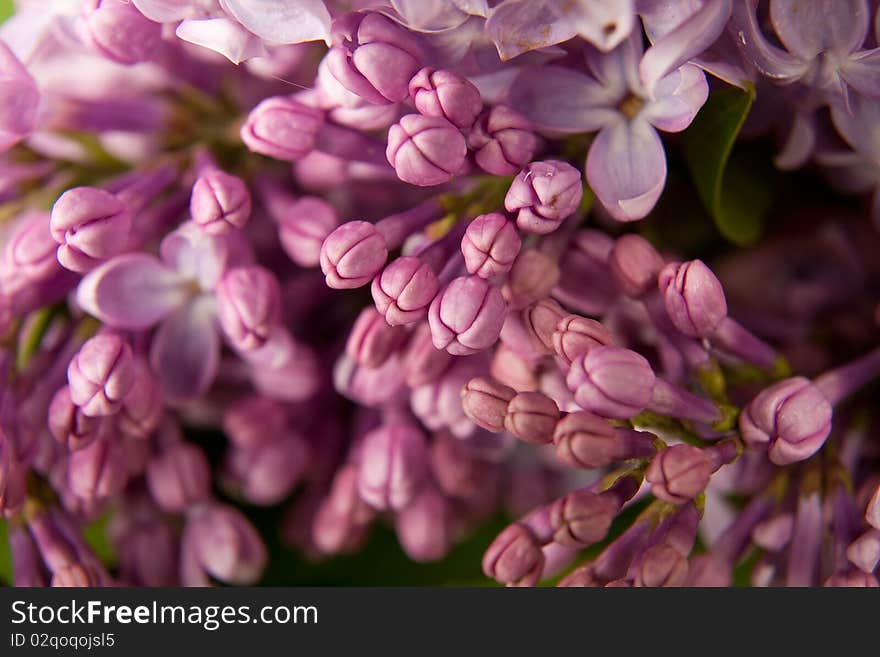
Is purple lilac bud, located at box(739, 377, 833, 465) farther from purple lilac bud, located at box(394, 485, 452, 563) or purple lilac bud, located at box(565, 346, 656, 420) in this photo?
purple lilac bud, located at box(394, 485, 452, 563)

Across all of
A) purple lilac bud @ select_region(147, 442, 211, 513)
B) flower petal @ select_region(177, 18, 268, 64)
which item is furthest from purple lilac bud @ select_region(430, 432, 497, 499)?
flower petal @ select_region(177, 18, 268, 64)

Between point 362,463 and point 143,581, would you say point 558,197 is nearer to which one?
point 362,463

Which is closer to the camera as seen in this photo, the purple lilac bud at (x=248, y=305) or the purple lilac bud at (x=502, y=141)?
the purple lilac bud at (x=502, y=141)

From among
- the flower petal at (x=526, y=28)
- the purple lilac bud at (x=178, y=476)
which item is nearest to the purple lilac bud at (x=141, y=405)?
the purple lilac bud at (x=178, y=476)

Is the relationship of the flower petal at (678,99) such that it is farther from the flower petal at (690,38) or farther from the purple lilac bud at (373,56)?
the purple lilac bud at (373,56)

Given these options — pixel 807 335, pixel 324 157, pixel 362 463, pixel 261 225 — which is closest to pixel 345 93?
pixel 324 157

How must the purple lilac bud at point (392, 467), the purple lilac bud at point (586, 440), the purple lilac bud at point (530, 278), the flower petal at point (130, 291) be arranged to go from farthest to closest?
1. the purple lilac bud at point (392, 467)
2. the flower petal at point (130, 291)
3. the purple lilac bud at point (530, 278)
4. the purple lilac bud at point (586, 440)

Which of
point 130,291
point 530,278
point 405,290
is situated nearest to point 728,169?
point 530,278
